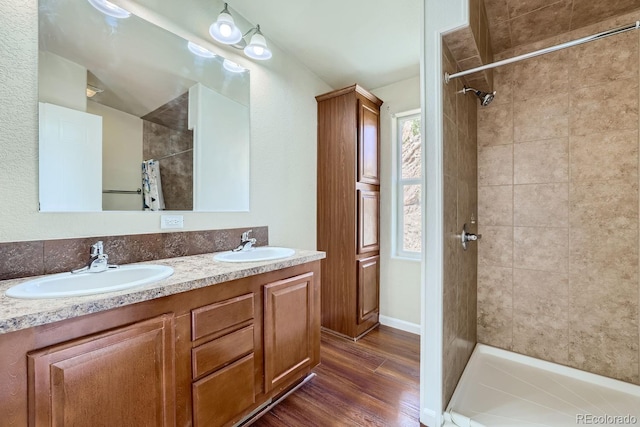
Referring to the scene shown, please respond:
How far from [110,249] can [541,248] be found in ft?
9.27

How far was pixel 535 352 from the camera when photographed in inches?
82.6

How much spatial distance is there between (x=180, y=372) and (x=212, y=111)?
62.2 inches

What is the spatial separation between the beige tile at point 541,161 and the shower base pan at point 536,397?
53.7 inches

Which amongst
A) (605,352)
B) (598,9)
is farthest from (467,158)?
(605,352)

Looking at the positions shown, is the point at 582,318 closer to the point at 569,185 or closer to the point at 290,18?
the point at 569,185

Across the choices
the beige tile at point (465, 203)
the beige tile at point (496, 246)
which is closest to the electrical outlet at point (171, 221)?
the beige tile at point (465, 203)

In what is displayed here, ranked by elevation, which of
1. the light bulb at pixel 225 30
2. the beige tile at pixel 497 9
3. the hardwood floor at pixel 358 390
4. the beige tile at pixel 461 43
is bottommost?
the hardwood floor at pixel 358 390

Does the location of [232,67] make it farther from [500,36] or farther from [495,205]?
[495,205]

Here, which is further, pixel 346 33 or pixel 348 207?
pixel 348 207

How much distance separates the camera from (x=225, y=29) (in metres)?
1.81

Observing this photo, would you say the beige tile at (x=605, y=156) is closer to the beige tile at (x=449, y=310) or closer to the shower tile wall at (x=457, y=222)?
the shower tile wall at (x=457, y=222)

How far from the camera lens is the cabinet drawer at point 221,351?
3.92 ft

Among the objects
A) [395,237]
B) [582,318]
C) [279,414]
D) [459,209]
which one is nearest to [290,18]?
[459,209]

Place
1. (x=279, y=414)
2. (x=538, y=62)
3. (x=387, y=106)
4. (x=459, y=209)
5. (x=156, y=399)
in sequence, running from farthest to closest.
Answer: (x=387, y=106) → (x=538, y=62) → (x=459, y=209) → (x=279, y=414) → (x=156, y=399)
